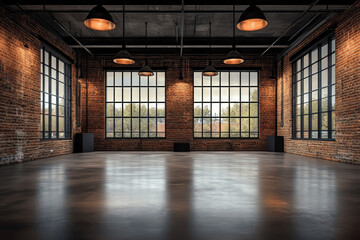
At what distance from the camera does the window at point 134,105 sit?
42.2 ft

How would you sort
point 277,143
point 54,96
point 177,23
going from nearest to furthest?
point 177,23 < point 54,96 < point 277,143

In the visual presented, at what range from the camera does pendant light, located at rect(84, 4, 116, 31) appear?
4684 mm

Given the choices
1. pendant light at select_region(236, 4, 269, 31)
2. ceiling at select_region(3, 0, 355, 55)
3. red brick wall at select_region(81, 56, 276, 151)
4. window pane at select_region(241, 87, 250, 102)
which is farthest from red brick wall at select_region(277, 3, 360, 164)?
window pane at select_region(241, 87, 250, 102)

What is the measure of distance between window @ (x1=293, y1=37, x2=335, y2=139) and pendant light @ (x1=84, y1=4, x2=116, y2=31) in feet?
24.0

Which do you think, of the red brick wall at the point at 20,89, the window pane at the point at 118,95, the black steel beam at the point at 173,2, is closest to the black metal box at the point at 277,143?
the black steel beam at the point at 173,2

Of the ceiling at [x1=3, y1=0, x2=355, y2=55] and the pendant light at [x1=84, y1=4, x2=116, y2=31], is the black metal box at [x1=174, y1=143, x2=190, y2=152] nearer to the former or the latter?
the ceiling at [x1=3, y1=0, x2=355, y2=55]

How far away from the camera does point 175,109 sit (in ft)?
41.8

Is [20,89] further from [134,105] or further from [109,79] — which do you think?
[134,105]

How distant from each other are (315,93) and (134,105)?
27.1ft

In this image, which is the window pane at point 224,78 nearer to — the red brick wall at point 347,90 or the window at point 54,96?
the red brick wall at point 347,90

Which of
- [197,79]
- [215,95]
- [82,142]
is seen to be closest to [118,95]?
[82,142]

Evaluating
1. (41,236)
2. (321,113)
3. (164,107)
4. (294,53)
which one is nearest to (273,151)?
(321,113)

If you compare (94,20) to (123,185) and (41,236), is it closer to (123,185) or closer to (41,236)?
(123,185)

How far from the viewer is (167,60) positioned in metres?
12.9
